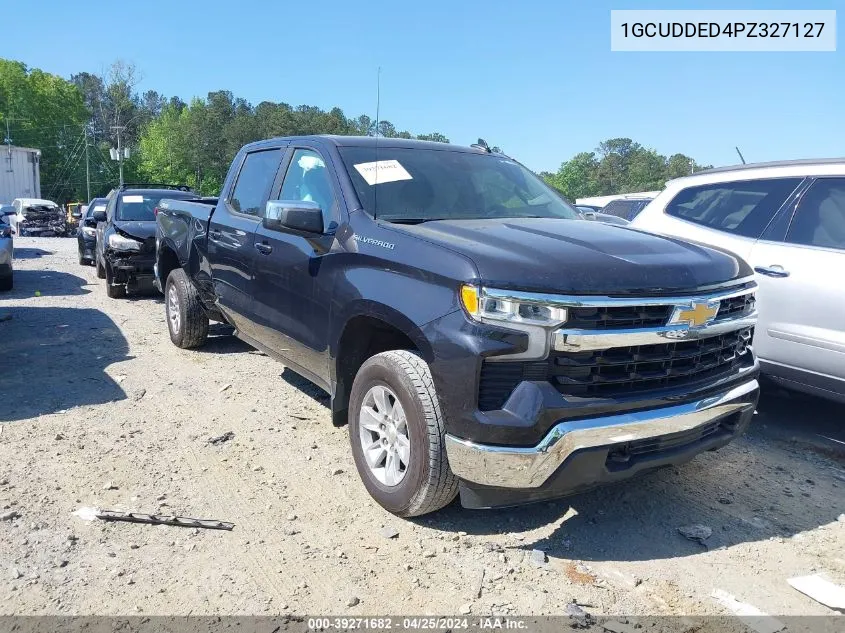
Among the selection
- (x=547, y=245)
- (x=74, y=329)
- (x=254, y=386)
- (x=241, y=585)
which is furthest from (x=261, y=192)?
(x=74, y=329)

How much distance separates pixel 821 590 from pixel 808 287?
226cm

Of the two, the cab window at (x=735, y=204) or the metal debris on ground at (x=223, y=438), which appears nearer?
the metal debris on ground at (x=223, y=438)

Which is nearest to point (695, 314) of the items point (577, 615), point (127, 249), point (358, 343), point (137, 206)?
point (577, 615)

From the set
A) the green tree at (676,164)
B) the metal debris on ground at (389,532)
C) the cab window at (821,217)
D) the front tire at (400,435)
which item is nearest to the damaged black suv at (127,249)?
the front tire at (400,435)

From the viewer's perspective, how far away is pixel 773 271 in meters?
4.60

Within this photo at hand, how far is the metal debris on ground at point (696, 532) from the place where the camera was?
327 centimetres

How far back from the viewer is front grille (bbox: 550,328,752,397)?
2.75 metres

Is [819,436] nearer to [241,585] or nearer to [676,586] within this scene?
Answer: [676,586]

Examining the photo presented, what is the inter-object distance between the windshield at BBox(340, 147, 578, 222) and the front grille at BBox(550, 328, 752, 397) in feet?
4.43

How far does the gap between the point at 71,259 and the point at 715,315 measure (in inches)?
676

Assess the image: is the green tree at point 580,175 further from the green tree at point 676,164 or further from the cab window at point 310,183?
the cab window at point 310,183

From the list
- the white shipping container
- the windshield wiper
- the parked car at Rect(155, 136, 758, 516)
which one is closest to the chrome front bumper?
the parked car at Rect(155, 136, 758, 516)

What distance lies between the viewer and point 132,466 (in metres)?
3.95

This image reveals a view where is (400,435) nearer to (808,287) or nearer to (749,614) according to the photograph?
(749,614)
